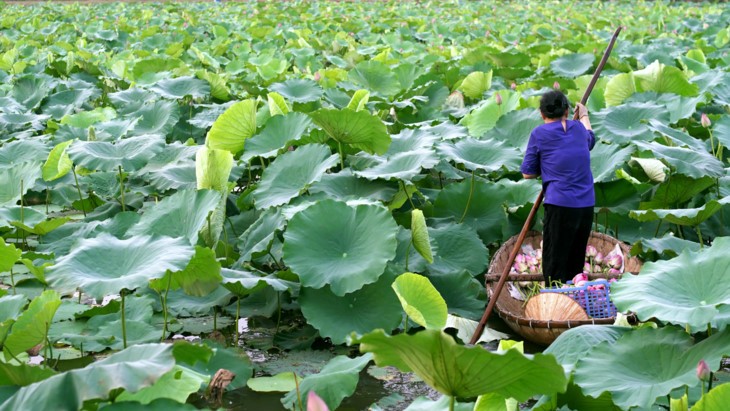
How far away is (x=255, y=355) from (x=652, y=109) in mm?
2344

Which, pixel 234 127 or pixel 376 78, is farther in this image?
pixel 376 78

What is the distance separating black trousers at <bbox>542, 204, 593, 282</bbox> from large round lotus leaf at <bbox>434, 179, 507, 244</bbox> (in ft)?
1.13

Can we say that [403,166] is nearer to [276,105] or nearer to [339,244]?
[339,244]

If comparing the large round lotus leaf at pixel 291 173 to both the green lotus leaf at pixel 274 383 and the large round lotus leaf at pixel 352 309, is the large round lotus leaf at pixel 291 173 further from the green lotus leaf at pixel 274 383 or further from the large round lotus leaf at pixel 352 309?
the green lotus leaf at pixel 274 383

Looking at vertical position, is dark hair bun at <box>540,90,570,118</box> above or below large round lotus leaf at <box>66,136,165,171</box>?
above

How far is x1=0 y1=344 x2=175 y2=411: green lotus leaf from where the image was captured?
1500 millimetres

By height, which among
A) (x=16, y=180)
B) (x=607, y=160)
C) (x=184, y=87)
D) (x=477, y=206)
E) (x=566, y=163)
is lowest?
(x=184, y=87)

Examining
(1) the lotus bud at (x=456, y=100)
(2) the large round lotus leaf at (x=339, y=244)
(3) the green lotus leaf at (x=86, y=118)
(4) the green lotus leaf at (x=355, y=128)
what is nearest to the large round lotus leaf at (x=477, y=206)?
(4) the green lotus leaf at (x=355, y=128)

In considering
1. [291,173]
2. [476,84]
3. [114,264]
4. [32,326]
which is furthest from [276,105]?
[476,84]

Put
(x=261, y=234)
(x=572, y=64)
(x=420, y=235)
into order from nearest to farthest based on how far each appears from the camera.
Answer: (x=420, y=235)
(x=261, y=234)
(x=572, y=64)

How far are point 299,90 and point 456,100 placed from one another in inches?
41.3

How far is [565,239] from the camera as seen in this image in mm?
3045

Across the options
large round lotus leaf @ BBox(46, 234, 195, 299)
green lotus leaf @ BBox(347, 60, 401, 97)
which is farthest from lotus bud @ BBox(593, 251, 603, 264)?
green lotus leaf @ BBox(347, 60, 401, 97)

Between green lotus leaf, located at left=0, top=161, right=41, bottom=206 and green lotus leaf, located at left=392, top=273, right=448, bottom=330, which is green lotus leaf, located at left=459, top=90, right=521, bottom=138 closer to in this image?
green lotus leaf, located at left=0, top=161, right=41, bottom=206
